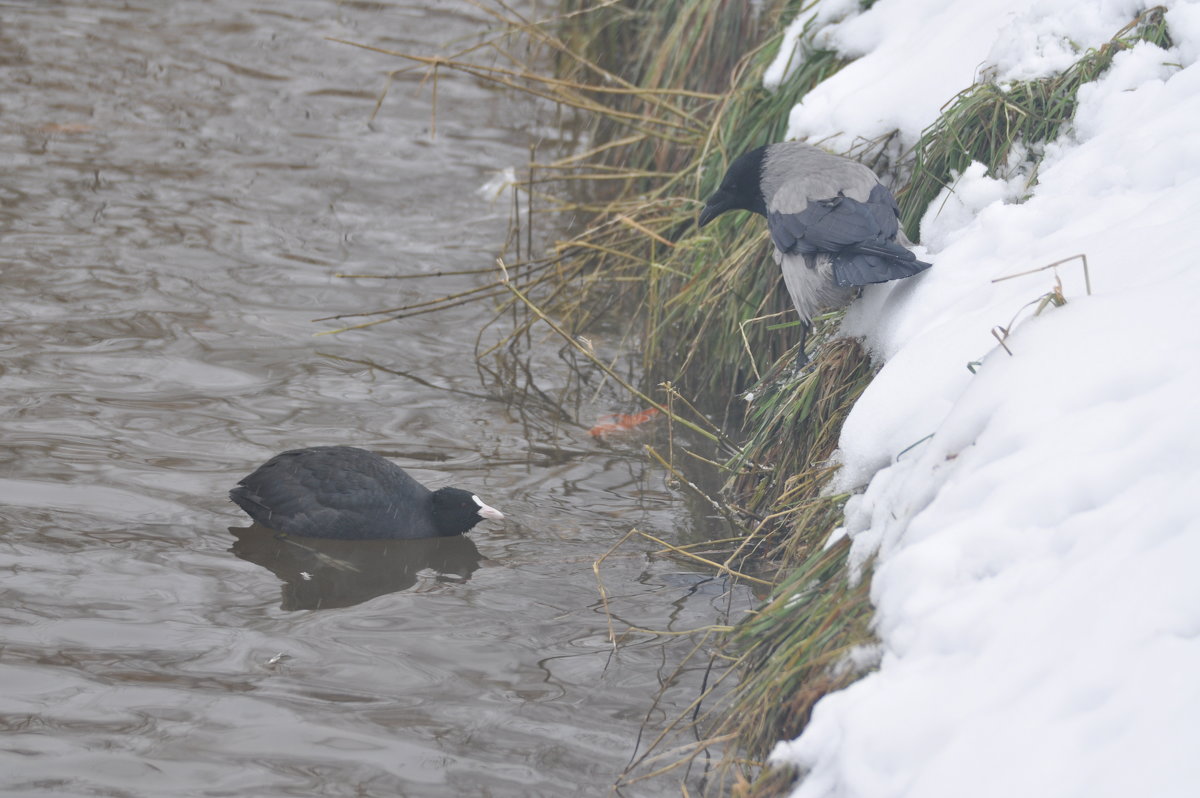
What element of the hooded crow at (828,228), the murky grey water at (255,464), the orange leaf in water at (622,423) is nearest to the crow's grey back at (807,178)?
the hooded crow at (828,228)

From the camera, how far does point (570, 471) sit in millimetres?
5445

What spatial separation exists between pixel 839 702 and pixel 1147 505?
726 millimetres

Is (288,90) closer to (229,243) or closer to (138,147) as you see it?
(138,147)

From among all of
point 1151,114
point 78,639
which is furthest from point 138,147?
point 1151,114

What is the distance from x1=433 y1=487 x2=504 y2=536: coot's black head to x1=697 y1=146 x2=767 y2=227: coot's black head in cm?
149

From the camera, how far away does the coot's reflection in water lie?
4.54 meters

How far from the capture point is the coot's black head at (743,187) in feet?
15.5

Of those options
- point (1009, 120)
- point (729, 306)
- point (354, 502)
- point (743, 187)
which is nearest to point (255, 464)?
point (354, 502)

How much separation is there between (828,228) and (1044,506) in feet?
5.42

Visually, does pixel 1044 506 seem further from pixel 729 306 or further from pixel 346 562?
pixel 729 306

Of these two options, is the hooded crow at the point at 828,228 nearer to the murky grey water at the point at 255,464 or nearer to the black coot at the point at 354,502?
the murky grey water at the point at 255,464

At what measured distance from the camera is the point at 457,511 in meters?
4.86

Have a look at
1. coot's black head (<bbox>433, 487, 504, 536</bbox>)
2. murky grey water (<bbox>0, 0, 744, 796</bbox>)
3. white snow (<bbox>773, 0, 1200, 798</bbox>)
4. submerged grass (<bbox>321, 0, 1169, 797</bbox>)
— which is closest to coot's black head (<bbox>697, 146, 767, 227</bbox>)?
submerged grass (<bbox>321, 0, 1169, 797</bbox>)

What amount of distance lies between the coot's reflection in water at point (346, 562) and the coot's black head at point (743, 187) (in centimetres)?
167
